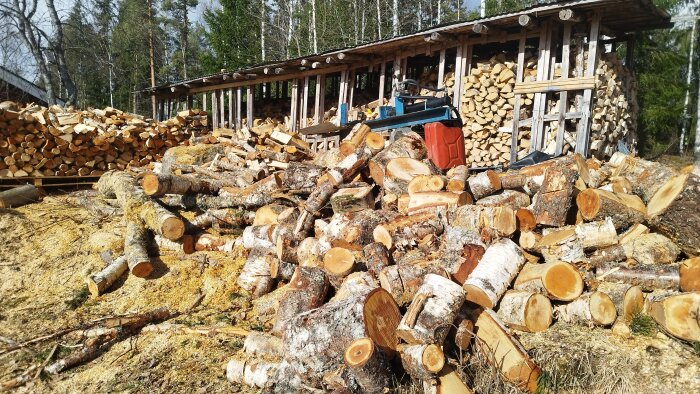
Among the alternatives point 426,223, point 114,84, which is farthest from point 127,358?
point 114,84

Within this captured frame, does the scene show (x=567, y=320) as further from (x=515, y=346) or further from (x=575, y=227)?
(x=575, y=227)

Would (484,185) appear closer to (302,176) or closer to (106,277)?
(302,176)

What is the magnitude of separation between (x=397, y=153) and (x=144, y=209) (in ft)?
13.6

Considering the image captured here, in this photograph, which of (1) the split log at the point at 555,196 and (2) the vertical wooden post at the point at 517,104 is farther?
(2) the vertical wooden post at the point at 517,104

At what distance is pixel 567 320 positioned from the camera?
4.21 metres

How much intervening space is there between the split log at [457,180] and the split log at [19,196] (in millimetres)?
8772

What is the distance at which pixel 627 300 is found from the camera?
13.2 ft

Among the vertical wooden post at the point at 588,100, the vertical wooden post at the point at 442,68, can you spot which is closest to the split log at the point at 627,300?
the vertical wooden post at the point at 588,100

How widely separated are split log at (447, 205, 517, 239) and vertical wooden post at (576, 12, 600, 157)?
4712mm

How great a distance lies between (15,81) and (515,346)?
935 inches

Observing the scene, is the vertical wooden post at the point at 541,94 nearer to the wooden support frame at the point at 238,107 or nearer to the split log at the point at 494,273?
the split log at the point at 494,273

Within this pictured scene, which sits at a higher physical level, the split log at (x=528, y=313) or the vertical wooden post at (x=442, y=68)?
the vertical wooden post at (x=442, y=68)

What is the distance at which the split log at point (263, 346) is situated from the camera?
14.4 feet

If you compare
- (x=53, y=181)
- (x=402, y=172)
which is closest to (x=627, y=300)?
(x=402, y=172)
